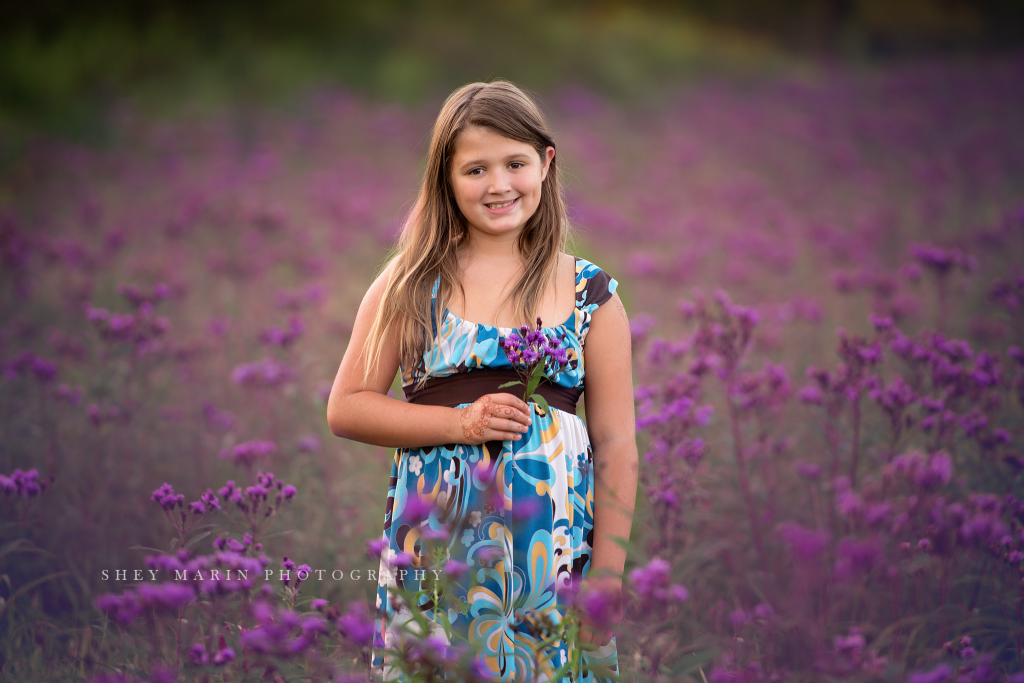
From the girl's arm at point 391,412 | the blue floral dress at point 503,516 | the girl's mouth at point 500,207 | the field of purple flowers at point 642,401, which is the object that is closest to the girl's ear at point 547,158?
the girl's mouth at point 500,207

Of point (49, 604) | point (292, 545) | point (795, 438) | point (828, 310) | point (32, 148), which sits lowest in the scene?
point (49, 604)

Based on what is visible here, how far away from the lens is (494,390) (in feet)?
5.46

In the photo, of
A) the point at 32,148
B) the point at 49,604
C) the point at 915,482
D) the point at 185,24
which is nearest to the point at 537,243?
the point at 915,482

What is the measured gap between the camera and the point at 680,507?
2410mm

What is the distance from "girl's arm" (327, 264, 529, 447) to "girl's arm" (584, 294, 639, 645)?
0.86ft

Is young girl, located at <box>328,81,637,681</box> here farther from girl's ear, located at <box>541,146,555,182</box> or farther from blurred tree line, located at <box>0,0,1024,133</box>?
blurred tree line, located at <box>0,0,1024,133</box>

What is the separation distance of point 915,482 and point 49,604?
8.69ft

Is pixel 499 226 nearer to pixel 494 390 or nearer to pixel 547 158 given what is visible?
pixel 547 158

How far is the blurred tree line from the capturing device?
11117mm

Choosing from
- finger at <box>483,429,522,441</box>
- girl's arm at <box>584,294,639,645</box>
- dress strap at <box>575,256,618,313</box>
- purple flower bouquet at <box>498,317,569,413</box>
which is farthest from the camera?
dress strap at <box>575,256,618,313</box>

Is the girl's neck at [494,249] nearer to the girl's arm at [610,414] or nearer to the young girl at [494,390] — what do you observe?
the young girl at [494,390]

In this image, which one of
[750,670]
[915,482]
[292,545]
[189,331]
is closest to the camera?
[750,670]

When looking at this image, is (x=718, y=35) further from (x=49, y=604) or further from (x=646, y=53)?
(x=49, y=604)

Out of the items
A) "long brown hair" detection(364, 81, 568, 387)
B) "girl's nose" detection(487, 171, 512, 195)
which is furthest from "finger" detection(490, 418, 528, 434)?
"girl's nose" detection(487, 171, 512, 195)
